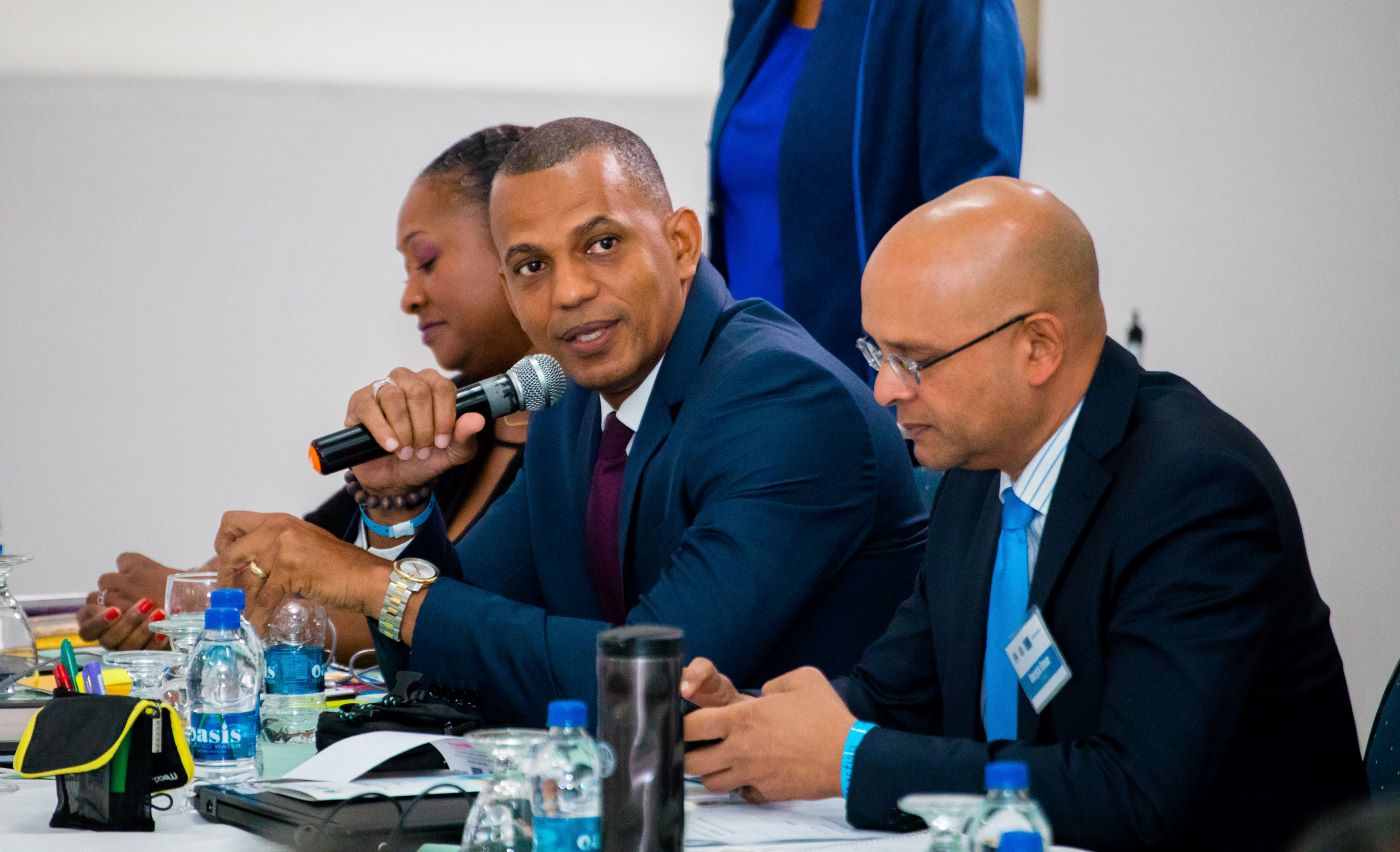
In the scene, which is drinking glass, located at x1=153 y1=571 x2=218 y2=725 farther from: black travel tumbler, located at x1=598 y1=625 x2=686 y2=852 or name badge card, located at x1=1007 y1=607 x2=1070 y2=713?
name badge card, located at x1=1007 y1=607 x2=1070 y2=713

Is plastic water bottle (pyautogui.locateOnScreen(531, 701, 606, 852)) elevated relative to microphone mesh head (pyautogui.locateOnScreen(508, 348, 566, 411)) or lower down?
lower down

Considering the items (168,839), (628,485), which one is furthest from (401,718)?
(628,485)

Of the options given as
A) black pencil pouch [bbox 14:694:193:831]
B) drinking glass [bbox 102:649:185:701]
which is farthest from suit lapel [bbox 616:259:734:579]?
black pencil pouch [bbox 14:694:193:831]

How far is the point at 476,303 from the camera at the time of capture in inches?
124

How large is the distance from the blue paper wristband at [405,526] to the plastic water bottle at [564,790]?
3.78ft

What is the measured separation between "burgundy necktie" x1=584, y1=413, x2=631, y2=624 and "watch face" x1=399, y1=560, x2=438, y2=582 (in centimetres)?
29

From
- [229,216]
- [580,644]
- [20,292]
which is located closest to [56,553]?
[20,292]

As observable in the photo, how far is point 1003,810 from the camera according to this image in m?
1.03

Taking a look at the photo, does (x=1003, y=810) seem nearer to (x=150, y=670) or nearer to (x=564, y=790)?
(x=564, y=790)

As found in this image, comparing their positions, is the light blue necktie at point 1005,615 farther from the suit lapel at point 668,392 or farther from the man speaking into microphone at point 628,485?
the suit lapel at point 668,392

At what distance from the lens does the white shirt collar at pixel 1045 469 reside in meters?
1.71

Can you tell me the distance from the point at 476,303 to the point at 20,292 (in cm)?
232

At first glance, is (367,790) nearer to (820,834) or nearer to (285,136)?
(820,834)

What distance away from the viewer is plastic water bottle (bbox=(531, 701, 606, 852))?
1.14 metres
